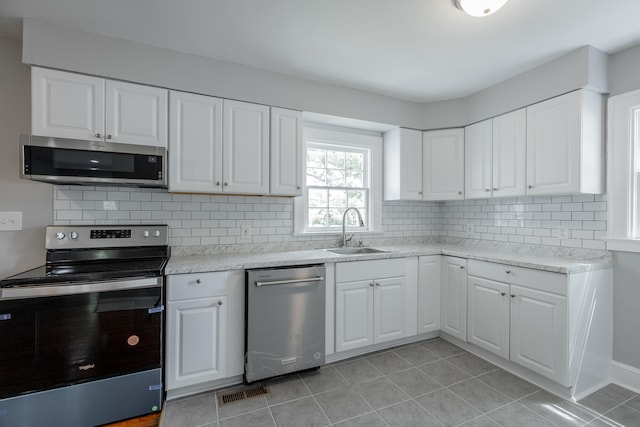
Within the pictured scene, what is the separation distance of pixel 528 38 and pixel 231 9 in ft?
6.53

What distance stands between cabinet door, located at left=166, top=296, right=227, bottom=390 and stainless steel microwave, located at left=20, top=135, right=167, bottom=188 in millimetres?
913

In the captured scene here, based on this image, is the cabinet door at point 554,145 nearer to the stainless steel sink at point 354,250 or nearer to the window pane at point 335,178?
the stainless steel sink at point 354,250

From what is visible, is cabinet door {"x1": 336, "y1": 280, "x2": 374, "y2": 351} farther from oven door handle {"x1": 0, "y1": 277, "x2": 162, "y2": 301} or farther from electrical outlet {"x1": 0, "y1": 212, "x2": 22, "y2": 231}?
electrical outlet {"x1": 0, "y1": 212, "x2": 22, "y2": 231}

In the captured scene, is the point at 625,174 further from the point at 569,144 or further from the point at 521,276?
the point at 521,276

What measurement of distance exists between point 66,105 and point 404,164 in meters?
2.88

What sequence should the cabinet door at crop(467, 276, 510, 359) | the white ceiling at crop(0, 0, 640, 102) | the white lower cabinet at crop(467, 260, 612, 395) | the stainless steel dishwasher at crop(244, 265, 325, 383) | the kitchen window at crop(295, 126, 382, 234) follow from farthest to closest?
the kitchen window at crop(295, 126, 382, 234), the cabinet door at crop(467, 276, 510, 359), the stainless steel dishwasher at crop(244, 265, 325, 383), the white lower cabinet at crop(467, 260, 612, 395), the white ceiling at crop(0, 0, 640, 102)

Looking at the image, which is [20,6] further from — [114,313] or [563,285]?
[563,285]

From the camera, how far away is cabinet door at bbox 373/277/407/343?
8.89ft

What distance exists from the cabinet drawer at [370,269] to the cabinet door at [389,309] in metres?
0.06

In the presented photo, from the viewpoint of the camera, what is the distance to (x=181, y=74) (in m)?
2.30

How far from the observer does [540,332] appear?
7.22 feet

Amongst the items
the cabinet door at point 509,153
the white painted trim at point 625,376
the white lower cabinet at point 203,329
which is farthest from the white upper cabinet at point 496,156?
the white lower cabinet at point 203,329

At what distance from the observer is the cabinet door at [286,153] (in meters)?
2.61

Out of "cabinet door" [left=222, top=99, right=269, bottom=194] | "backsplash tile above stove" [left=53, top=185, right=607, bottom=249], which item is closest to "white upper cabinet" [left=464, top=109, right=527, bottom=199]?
"backsplash tile above stove" [left=53, top=185, right=607, bottom=249]
